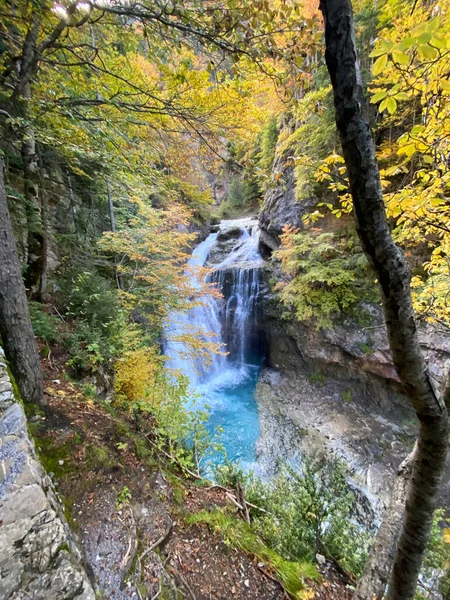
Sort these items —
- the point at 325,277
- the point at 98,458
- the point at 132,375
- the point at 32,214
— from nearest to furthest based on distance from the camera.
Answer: the point at 98,458, the point at 32,214, the point at 132,375, the point at 325,277

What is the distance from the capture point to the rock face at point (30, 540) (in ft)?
3.54

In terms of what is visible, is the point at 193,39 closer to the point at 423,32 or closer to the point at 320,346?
the point at 423,32

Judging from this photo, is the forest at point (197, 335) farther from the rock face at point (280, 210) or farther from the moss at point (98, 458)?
the rock face at point (280, 210)

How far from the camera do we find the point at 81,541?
1.89 meters

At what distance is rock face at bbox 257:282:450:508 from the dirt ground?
152 inches

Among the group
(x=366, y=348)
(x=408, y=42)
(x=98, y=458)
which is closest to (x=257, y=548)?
(x=98, y=458)

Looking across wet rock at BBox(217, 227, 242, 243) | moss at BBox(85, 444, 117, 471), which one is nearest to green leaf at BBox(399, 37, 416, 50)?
moss at BBox(85, 444, 117, 471)

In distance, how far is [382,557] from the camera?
2059 millimetres

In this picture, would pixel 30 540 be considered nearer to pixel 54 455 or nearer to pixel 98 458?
pixel 54 455

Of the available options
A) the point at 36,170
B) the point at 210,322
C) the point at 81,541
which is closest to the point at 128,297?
the point at 36,170

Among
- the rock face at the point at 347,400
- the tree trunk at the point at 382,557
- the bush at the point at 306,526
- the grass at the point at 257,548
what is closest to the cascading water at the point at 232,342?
the rock face at the point at 347,400

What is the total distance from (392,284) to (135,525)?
2889mm

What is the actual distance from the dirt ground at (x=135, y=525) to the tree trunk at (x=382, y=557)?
0.56m

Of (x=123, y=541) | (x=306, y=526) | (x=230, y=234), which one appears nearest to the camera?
(x=123, y=541)
